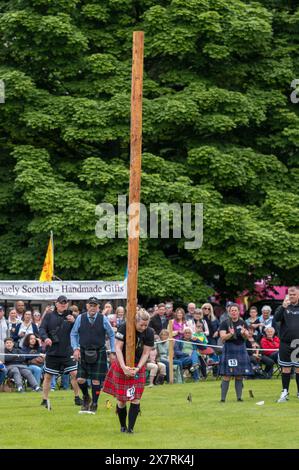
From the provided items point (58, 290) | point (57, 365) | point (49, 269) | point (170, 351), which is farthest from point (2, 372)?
point (49, 269)

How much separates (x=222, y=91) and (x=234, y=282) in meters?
4.08

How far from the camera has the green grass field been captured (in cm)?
1072

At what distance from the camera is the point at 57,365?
14406 mm

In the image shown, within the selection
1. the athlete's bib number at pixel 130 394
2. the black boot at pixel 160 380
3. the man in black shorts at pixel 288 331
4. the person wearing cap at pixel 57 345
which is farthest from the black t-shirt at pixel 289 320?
the athlete's bib number at pixel 130 394

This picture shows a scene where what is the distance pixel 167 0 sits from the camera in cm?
2462

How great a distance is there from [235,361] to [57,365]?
2.44m

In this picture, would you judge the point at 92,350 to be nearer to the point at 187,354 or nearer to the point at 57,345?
the point at 57,345

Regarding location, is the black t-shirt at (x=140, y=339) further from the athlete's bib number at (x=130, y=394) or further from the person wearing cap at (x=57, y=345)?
the person wearing cap at (x=57, y=345)

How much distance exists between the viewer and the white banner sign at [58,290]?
18.5 metres

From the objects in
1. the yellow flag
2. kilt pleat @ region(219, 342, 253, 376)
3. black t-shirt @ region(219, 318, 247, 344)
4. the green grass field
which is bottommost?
the green grass field

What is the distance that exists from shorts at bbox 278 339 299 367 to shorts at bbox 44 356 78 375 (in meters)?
2.82

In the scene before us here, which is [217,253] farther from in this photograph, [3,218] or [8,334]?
[8,334]

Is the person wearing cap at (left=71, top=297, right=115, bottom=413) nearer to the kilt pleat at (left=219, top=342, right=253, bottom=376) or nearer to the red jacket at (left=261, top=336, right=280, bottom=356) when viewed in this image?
the kilt pleat at (left=219, top=342, right=253, bottom=376)

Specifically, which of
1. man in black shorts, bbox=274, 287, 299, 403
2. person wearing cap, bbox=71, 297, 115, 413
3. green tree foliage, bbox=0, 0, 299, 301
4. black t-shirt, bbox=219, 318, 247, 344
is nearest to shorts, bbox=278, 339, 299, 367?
man in black shorts, bbox=274, 287, 299, 403
